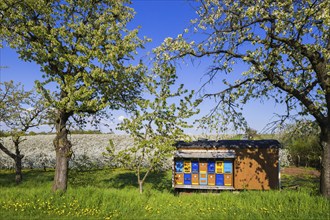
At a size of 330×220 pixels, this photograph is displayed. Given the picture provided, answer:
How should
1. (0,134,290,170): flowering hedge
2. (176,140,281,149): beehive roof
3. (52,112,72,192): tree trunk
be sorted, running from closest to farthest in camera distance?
(52,112,72,192): tree trunk < (176,140,281,149): beehive roof < (0,134,290,170): flowering hedge

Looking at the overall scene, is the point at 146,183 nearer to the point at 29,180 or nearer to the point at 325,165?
the point at 29,180

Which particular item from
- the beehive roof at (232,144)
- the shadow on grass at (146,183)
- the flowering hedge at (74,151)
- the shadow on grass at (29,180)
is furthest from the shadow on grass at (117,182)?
the flowering hedge at (74,151)

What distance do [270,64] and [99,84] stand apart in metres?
9.15

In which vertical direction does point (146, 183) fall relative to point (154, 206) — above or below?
below

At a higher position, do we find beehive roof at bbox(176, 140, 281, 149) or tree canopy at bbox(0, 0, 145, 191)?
tree canopy at bbox(0, 0, 145, 191)

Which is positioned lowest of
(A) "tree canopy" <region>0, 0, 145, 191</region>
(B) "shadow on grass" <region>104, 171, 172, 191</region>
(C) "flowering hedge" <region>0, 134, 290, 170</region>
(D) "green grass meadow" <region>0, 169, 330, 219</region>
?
(B) "shadow on grass" <region>104, 171, 172, 191</region>

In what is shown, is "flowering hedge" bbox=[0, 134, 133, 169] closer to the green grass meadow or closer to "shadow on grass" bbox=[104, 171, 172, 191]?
"shadow on grass" bbox=[104, 171, 172, 191]

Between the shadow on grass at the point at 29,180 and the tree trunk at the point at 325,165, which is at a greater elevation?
the tree trunk at the point at 325,165

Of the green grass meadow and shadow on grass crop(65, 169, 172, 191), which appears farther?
shadow on grass crop(65, 169, 172, 191)

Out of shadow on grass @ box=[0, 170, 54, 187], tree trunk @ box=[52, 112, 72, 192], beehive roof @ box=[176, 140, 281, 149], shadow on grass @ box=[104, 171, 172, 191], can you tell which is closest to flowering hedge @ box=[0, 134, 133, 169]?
shadow on grass @ box=[0, 170, 54, 187]

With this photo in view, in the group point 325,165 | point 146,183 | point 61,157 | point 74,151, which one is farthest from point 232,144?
point 74,151

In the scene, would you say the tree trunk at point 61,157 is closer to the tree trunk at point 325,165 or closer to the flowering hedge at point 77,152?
the tree trunk at point 325,165

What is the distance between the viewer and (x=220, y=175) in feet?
64.8

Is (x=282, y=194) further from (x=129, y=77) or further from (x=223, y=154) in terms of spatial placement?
(x=129, y=77)
